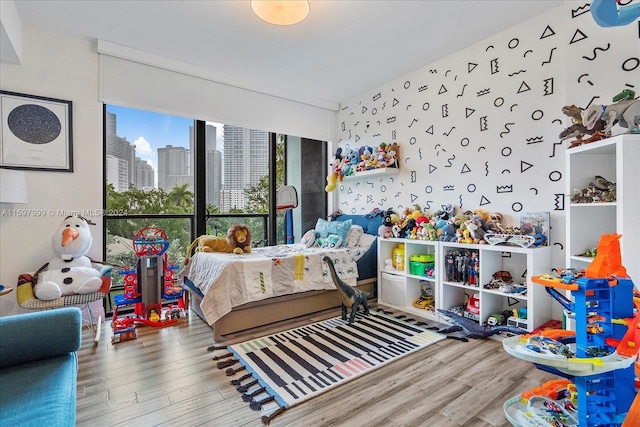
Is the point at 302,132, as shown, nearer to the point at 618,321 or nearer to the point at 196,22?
the point at 196,22

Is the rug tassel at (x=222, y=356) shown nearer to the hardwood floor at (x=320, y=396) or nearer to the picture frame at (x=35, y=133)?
the hardwood floor at (x=320, y=396)

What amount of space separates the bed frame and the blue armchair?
47.4 inches

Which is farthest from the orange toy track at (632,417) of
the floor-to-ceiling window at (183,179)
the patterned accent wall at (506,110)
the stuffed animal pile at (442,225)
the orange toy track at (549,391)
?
the floor-to-ceiling window at (183,179)

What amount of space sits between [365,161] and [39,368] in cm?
362

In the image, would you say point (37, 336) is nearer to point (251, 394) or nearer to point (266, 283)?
point (251, 394)

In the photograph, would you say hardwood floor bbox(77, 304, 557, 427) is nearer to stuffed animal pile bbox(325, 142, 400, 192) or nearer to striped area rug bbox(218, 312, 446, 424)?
striped area rug bbox(218, 312, 446, 424)

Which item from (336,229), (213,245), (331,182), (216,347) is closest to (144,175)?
(213,245)

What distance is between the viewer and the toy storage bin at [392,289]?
3369 mm

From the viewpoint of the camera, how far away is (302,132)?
4512 millimetres

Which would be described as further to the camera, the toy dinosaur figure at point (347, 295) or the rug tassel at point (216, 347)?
the toy dinosaur figure at point (347, 295)

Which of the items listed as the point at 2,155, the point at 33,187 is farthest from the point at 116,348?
the point at 2,155

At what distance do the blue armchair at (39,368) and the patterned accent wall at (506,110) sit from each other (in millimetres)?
3225

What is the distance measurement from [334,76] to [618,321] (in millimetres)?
3469

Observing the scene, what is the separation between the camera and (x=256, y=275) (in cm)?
277
